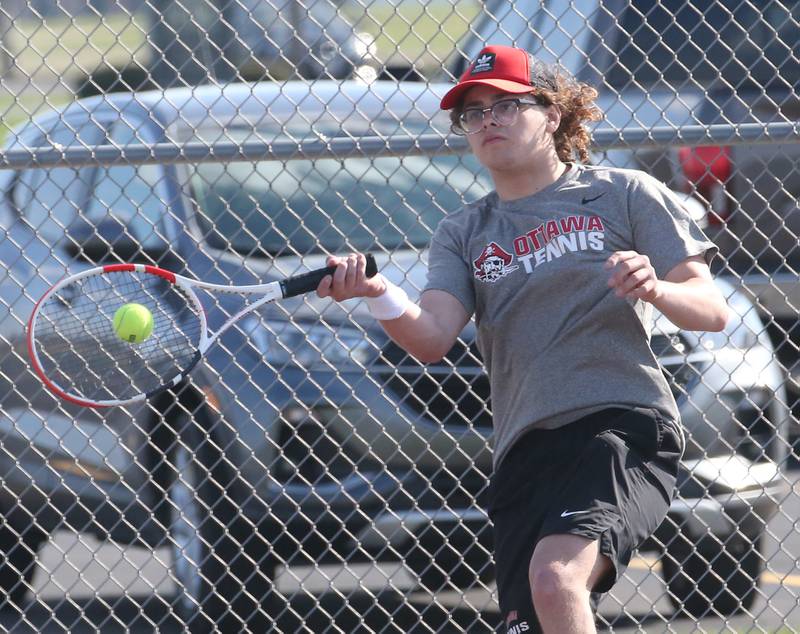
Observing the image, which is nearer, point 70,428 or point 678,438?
point 678,438

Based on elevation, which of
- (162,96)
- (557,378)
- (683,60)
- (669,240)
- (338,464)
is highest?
(669,240)

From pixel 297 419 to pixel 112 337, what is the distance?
0.92 meters

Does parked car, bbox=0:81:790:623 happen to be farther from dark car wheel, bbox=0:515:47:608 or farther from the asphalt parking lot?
dark car wheel, bbox=0:515:47:608

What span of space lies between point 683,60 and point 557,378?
13.6ft

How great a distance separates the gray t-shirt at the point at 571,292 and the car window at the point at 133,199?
1.70 m

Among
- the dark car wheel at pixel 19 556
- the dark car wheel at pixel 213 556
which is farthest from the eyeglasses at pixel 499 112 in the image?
the dark car wheel at pixel 19 556

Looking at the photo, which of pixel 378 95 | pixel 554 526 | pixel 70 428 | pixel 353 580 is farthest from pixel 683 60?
pixel 554 526

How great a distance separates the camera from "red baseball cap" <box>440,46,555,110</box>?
10.4ft

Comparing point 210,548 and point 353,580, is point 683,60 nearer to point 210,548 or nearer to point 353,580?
point 353,580

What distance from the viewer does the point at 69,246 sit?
4.98 meters

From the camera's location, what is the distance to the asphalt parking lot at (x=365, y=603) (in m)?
4.83

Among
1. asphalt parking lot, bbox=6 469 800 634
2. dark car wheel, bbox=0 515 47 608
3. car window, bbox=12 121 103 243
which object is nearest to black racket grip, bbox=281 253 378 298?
asphalt parking lot, bbox=6 469 800 634

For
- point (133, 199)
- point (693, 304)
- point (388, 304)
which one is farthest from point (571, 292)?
point (133, 199)

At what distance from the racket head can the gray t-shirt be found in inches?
29.0
